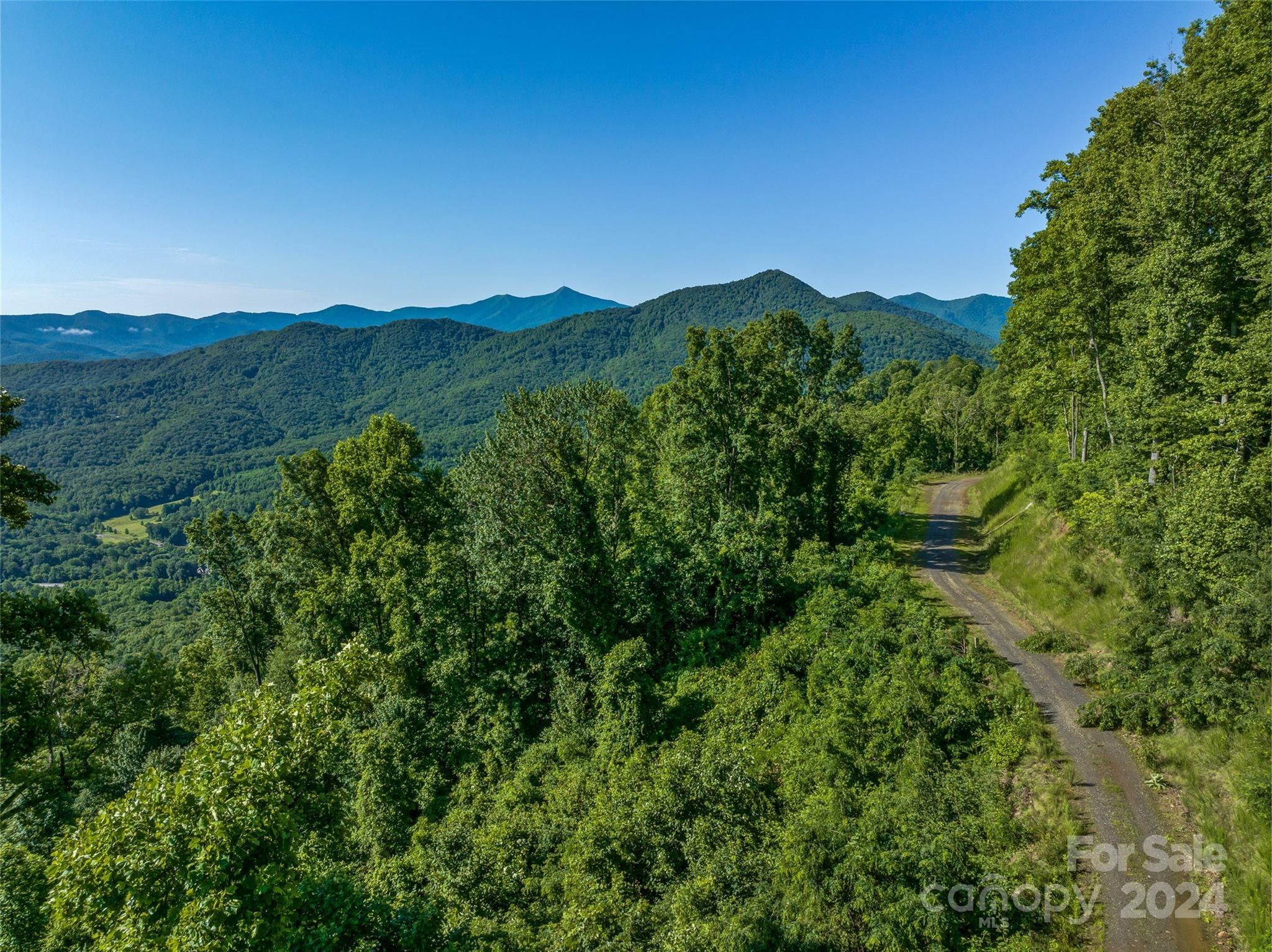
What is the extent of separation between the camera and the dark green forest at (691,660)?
10547 mm

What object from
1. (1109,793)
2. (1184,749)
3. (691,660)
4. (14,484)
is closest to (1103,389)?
(1184,749)

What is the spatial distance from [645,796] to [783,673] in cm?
793

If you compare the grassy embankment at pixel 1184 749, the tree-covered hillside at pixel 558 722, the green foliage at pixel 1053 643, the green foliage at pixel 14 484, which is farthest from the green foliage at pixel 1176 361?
the green foliage at pixel 14 484

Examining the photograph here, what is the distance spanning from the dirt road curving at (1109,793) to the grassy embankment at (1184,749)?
0.56m

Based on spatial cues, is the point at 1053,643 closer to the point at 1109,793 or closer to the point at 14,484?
the point at 1109,793

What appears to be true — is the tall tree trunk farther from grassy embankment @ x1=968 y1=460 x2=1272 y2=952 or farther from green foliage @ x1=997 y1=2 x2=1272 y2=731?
grassy embankment @ x1=968 y1=460 x2=1272 y2=952

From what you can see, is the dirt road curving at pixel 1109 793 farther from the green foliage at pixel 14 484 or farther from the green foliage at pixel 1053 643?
the green foliage at pixel 14 484

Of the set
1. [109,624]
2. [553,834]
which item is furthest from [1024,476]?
[109,624]

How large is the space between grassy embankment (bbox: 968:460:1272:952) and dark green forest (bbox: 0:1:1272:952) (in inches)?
7.4

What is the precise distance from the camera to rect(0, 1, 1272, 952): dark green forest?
10.5 m

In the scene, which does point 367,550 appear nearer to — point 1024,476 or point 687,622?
point 687,622

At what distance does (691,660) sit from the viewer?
82.4 feet

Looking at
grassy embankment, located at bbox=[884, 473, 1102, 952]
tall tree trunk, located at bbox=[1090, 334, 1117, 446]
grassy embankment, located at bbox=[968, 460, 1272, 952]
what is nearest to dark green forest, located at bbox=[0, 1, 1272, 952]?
grassy embankment, located at bbox=[884, 473, 1102, 952]

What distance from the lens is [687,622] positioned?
89.5 feet
